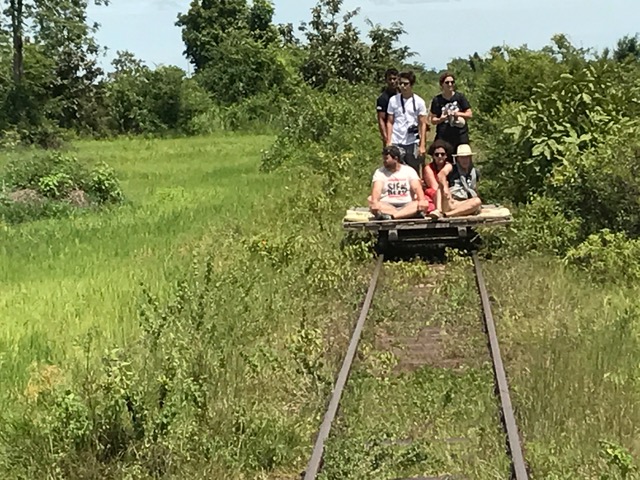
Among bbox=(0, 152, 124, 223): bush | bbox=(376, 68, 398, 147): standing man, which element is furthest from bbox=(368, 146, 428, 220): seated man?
bbox=(0, 152, 124, 223): bush

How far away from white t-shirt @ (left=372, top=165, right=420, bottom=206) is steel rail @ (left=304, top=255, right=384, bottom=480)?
2565 millimetres

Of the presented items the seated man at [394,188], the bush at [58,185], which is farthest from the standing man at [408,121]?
the bush at [58,185]

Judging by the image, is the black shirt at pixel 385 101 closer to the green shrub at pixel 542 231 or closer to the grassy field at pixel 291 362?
the grassy field at pixel 291 362

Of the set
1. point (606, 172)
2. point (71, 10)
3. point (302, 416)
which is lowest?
point (302, 416)

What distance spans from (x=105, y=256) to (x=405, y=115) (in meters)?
4.36

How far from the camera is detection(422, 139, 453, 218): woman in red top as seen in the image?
12.6 metres

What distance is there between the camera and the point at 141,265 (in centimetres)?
1195

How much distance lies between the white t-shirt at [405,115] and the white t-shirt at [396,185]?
1310mm

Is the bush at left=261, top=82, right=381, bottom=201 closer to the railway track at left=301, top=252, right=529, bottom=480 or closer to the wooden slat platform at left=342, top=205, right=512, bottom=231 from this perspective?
the wooden slat platform at left=342, top=205, right=512, bottom=231

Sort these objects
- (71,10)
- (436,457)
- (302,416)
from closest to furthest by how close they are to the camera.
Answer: (436,457)
(302,416)
(71,10)

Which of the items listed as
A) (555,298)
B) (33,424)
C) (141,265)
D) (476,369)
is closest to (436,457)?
(476,369)

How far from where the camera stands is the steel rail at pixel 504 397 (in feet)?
18.1

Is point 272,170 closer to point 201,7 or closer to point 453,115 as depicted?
point 453,115

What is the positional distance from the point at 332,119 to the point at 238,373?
20.8 meters
